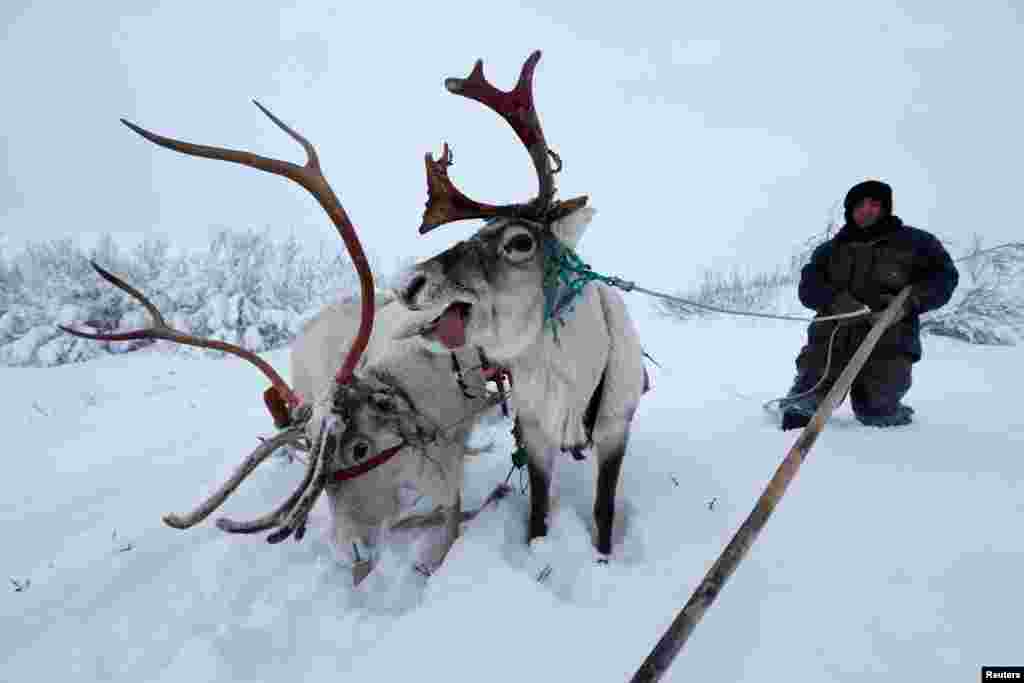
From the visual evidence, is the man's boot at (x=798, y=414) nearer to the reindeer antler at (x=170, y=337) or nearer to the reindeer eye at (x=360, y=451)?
the reindeer eye at (x=360, y=451)

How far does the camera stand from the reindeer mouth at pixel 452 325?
1.32 meters

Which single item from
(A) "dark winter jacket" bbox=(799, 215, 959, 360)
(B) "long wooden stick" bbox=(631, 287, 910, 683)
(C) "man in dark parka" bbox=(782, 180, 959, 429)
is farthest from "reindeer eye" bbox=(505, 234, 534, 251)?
(A) "dark winter jacket" bbox=(799, 215, 959, 360)

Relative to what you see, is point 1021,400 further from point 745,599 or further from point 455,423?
point 455,423

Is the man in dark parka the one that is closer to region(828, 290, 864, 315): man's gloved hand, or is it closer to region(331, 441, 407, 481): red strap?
region(828, 290, 864, 315): man's gloved hand

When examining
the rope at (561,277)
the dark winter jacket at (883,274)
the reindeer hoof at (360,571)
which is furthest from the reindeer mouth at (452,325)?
the dark winter jacket at (883,274)

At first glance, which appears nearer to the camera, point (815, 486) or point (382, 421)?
point (382, 421)

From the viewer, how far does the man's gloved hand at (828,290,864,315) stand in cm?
286

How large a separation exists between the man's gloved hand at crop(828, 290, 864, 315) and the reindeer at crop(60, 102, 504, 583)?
260 centimetres

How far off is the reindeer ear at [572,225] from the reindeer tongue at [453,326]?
39 centimetres

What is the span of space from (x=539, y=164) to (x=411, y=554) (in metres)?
1.61

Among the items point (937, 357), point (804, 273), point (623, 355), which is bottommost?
point (937, 357)

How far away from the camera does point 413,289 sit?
1.20 meters

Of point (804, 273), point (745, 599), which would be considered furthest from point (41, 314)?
point (804, 273)

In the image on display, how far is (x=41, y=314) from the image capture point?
21.7 ft
